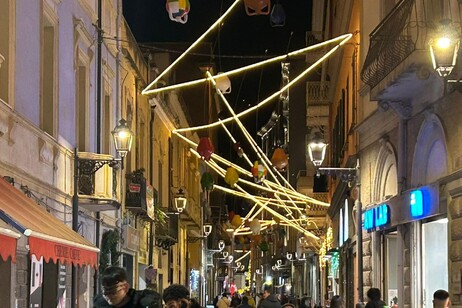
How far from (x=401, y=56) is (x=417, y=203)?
2768 mm

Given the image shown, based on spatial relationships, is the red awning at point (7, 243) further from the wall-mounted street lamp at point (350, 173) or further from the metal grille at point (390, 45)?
the wall-mounted street lamp at point (350, 173)

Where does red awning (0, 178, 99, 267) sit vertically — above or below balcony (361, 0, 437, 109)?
below

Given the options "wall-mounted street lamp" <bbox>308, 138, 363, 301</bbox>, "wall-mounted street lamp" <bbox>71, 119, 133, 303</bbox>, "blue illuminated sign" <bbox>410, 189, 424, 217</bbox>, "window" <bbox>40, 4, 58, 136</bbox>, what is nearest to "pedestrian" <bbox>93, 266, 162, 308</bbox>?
"blue illuminated sign" <bbox>410, 189, 424, 217</bbox>

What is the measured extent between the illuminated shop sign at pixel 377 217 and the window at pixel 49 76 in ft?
22.6

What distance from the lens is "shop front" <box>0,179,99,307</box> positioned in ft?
35.3

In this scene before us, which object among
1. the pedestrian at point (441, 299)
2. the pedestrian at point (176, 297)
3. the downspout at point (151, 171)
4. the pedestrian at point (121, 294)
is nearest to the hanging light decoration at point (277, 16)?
the pedestrian at point (441, 299)

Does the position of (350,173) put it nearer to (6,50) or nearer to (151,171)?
(6,50)

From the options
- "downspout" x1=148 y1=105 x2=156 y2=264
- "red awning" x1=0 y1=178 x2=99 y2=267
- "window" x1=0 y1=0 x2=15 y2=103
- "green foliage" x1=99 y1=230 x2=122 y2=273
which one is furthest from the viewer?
"downspout" x1=148 y1=105 x2=156 y2=264

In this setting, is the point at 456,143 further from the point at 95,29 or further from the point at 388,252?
the point at 95,29

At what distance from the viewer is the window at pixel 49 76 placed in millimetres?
17719

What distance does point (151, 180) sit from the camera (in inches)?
1321

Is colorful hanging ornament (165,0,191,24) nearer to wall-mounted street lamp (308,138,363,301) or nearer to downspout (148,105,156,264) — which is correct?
wall-mounted street lamp (308,138,363,301)

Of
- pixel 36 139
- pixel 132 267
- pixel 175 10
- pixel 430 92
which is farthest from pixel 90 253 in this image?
pixel 132 267

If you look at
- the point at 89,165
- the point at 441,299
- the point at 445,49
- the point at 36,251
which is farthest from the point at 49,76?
the point at 441,299
